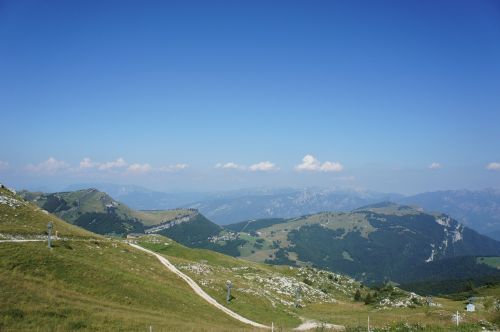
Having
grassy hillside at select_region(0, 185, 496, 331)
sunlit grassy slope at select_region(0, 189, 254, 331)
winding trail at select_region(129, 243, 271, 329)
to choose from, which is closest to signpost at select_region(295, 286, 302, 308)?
grassy hillside at select_region(0, 185, 496, 331)

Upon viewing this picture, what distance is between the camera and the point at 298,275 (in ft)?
445

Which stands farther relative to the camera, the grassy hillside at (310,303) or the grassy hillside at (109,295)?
the grassy hillside at (310,303)

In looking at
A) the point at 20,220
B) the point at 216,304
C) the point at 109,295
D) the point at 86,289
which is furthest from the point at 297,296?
the point at 20,220

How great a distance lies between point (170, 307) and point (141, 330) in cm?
1612

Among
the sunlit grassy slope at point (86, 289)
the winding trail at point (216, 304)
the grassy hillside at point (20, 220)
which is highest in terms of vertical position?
the grassy hillside at point (20, 220)

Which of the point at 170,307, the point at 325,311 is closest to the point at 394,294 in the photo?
the point at 325,311

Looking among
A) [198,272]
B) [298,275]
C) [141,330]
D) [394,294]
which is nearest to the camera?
[141,330]

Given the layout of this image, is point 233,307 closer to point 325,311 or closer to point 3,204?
point 325,311

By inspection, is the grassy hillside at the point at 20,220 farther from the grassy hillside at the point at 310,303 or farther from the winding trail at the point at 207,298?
the grassy hillside at the point at 310,303

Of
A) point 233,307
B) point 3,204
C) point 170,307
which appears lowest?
point 233,307

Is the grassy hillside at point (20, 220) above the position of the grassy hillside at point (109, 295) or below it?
above

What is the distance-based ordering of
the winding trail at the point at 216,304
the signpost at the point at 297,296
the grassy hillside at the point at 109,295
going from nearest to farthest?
the grassy hillside at the point at 109,295 < the winding trail at the point at 216,304 < the signpost at the point at 297,296

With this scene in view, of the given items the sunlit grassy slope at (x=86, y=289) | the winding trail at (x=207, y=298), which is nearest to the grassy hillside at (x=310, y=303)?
the winding trail at (x=207, y=298)

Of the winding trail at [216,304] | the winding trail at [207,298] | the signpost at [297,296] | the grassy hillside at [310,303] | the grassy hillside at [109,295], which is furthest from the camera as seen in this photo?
the signpost at [297,296]
